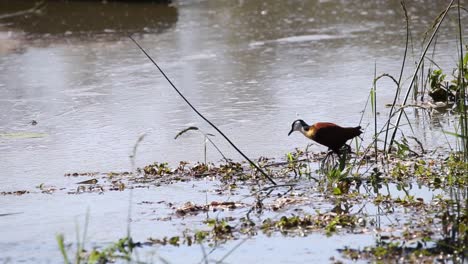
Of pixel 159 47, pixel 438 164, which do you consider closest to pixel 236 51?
pixel 159 47

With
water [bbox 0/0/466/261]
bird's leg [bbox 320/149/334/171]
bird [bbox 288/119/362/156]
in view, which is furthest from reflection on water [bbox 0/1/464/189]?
bird [bbox 288/119/362/156]

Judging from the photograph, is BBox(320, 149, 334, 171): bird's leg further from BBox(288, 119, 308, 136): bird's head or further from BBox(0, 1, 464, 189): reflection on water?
BBox(0, 1, 464, 189): reflection on water

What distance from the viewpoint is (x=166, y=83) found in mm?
7637

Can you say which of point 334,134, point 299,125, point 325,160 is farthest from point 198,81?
point 334,134

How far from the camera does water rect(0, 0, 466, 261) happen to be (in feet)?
17.8

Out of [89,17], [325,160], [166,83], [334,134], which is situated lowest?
[325,160]

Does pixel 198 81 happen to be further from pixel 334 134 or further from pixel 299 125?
pixel 334 134

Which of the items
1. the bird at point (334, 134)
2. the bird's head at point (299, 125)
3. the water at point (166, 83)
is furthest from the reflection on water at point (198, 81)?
A: the bird at point (334, 134)

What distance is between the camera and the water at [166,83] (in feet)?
17.8

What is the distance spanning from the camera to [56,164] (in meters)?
5.45

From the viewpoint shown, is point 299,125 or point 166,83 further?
point 166,83

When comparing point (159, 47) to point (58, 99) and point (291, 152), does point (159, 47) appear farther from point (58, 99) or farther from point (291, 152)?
point (291, 152)

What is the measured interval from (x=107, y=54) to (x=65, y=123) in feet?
8.32

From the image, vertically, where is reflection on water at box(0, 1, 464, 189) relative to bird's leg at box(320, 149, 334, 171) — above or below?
above
